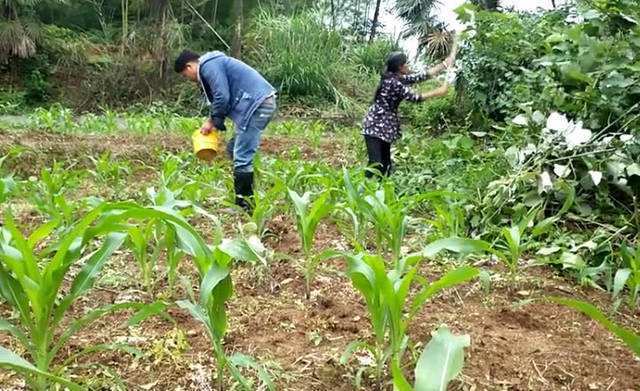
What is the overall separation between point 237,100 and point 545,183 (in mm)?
2232

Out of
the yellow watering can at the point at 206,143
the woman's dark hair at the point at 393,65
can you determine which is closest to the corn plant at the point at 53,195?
the yellow watering can at the point at 206,143

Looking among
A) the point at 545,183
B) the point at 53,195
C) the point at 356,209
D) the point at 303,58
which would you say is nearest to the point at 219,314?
the point at 356,209

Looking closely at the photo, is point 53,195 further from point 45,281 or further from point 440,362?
point 440,362

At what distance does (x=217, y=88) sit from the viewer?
4477 mm

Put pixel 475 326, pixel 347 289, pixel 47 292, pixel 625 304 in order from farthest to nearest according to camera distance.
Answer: pixel 625 304 → pixel 347 289 → pixel 475 326 → pixel 47 292

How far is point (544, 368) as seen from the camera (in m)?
1.89

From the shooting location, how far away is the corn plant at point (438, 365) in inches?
47.8

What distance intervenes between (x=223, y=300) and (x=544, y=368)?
0.98 metres

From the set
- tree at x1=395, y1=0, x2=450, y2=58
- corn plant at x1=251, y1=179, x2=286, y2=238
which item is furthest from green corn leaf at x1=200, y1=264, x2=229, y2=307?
tree at x1=395, y1=0, x2=450, y2=58

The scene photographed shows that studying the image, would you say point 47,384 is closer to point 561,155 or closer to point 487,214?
point 487,214

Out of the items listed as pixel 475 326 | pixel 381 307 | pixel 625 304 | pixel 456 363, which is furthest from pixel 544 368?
pixel 625 304

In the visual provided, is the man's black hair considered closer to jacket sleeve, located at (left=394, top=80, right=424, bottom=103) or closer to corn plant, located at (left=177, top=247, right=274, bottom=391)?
jacket sleeve, located at (left=394, top=80, right=424, bottom=103)

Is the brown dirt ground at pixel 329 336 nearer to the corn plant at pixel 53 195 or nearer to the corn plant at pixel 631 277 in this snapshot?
the corn plant at pixel 631 277

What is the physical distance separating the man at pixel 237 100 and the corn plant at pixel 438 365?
318 centimetres
